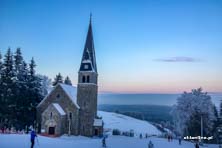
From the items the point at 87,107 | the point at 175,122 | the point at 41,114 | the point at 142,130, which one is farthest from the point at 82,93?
the point at 142,130

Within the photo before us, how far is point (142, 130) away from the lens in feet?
227

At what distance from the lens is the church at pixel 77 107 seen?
138ft

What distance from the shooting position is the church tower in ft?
144

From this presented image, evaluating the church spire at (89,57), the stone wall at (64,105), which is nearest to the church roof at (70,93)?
the stone wall at (64,105)

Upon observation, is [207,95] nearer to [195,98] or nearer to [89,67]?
[195,98]

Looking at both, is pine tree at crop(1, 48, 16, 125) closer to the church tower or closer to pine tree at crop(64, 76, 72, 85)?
the church tower

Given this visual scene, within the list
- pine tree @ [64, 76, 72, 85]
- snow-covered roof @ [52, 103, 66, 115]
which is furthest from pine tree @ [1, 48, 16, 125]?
pine tree @ [64, 76, 72, 85]

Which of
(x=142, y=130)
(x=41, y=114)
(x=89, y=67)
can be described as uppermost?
(x=89, y=67)

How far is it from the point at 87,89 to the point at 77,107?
9.93 ft

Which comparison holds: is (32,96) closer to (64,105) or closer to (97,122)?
(64,105)

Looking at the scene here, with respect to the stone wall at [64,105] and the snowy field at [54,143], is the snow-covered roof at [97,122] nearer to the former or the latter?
the stone wall at [64,105]

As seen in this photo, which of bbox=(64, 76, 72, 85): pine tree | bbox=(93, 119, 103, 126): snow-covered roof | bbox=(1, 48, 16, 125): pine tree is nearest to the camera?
bbox=(1, 48, 16, 125): pine tree

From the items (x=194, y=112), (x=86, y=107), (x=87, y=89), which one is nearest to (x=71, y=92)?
(x=87, y=89)

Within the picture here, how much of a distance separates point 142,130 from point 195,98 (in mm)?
21717
